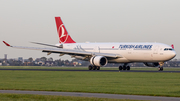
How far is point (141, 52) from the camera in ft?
179

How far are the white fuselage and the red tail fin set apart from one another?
762 cm

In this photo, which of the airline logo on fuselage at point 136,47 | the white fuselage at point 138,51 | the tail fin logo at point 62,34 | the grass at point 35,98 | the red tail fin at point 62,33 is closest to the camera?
the grass at point 35,98

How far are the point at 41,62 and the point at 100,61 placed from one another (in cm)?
8725

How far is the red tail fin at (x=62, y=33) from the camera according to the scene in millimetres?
68688

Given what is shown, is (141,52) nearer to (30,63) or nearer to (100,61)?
(100,61)

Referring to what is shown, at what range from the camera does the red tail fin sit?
68.7 meters

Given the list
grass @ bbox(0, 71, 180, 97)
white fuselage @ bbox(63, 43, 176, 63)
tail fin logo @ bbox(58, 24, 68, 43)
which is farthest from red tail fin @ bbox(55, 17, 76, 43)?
grass @ bbox(0, 71, 180, 97)

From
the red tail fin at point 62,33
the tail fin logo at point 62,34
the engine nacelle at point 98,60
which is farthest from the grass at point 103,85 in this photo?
the tail fin logo at point 62,34

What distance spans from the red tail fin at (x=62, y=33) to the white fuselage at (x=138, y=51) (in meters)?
7.62

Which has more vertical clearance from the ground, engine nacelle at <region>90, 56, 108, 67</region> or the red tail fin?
the red tail fin

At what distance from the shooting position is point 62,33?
69438 millimetres

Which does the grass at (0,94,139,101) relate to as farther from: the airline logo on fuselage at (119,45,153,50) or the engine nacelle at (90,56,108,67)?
the airline logo on fuselage at (119,45,153,50)

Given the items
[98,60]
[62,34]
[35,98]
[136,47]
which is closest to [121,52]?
[136,47]

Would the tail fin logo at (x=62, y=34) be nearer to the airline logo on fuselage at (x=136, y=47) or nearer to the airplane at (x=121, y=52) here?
the airplane at (x=121, y=52)
